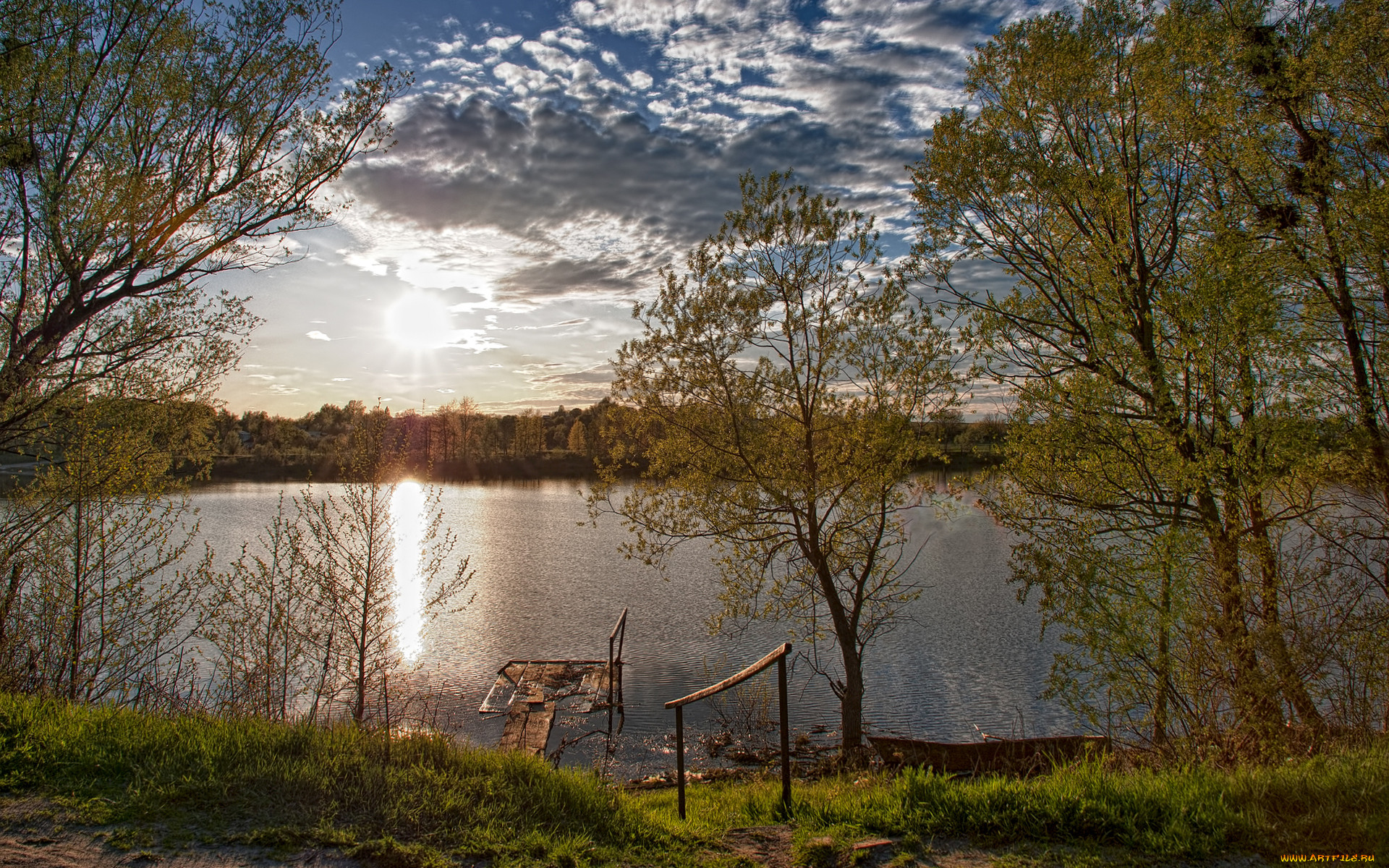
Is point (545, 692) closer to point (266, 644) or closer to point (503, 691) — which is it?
point (503, 691)

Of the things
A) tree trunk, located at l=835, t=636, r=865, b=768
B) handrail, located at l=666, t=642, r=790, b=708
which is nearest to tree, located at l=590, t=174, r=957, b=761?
tree trunk, located at l=835, t=636, r=865, b=768

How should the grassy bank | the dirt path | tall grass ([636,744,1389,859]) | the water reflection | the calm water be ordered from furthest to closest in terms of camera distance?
the water reflection → the calm water → the grassy bank → tall grass ([636,744,1389,859]) → the dirt path

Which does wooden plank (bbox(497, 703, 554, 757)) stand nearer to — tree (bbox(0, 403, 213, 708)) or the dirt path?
tree (bbox(0, 403, 213, 708))

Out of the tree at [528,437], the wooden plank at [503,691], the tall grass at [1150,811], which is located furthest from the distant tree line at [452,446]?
the tall grass at [1150,811]

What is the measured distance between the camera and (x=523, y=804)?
5887mm

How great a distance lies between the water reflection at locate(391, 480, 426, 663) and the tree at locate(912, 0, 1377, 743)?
11.3m

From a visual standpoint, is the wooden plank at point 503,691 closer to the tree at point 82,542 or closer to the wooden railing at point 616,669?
the wooden railing at point 616,669

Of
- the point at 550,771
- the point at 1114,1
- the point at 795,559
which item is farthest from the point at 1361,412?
the point at 550,771

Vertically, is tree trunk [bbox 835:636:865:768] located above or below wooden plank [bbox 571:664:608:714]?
above

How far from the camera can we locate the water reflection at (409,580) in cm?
2220

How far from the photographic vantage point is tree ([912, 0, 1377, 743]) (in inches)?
410

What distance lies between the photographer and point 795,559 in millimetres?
14633

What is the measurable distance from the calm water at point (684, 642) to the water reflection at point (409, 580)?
0.66 m

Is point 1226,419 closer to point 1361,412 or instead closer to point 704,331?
point 1361,412
